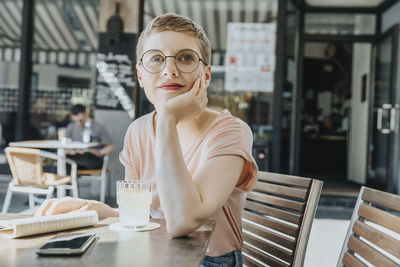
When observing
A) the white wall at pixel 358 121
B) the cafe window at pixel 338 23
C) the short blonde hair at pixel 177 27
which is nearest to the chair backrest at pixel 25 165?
the short blonde hair at pixel 177 27

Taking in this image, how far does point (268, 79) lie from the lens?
5477 mm

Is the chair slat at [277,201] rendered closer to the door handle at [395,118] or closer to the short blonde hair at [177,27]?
the short blonde hair at [177,27]

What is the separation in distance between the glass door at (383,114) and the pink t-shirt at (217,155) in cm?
495

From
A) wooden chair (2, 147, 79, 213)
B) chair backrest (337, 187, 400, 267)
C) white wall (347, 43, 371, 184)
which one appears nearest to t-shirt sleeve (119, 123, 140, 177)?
chair backrest (337, 187, 400, 267)

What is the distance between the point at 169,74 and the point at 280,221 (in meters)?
0.61

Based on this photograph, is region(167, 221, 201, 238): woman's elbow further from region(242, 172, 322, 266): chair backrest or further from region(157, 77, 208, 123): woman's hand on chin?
region(242, 172, 322, 266): chair backrest

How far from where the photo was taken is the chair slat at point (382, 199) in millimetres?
995

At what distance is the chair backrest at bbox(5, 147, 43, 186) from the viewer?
380cm

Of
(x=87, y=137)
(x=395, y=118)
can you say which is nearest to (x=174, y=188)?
(x=87, y=137)

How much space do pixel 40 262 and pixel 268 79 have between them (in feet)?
16.2

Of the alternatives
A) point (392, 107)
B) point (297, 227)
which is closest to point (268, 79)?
point (392, 107)

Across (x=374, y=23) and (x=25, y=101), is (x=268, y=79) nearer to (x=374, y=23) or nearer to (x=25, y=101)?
(x=374, y=23)

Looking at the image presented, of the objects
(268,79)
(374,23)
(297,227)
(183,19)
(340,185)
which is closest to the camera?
(183,19)

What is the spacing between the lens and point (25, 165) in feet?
12.7
